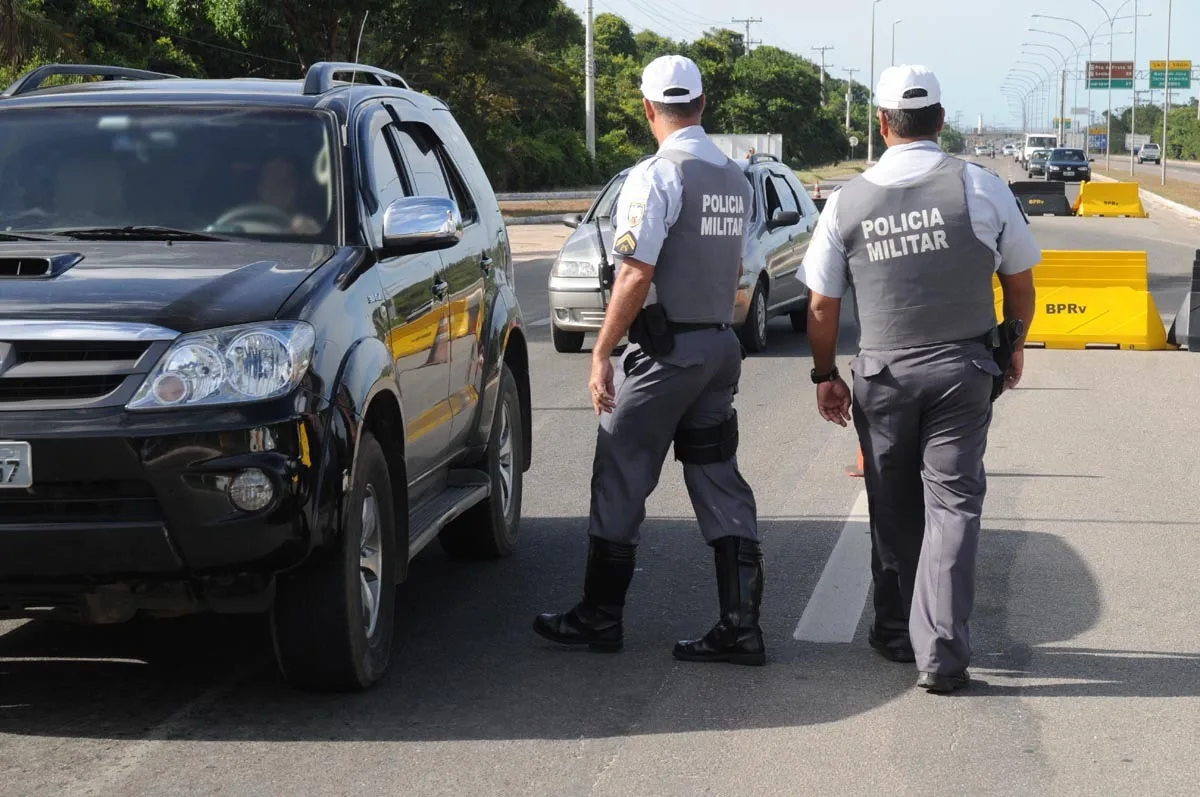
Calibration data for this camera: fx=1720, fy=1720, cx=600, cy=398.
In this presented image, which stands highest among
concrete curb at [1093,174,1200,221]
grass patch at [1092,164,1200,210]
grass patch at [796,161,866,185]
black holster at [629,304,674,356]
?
black holster at [629,304,674,356]

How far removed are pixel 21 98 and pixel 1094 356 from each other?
1101cm

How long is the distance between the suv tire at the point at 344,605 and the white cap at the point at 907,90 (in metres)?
1.91

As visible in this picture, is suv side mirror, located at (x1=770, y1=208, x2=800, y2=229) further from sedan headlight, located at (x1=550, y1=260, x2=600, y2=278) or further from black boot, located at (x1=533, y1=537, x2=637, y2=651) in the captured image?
black boot, located at (x1=533, y1=537, x2=637, y2=651)

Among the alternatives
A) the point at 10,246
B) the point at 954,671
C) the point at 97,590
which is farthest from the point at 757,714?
the point at 10,246

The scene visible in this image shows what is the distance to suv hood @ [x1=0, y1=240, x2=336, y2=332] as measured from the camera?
455 cm

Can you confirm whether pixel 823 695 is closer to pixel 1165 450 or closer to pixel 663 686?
pixel 663 686

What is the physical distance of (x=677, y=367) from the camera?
216 inches

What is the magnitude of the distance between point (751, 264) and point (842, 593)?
8.68 metres

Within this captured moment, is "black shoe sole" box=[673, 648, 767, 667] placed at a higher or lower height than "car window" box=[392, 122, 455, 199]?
lower

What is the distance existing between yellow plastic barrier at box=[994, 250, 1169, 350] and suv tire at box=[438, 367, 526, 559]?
30.5 ft

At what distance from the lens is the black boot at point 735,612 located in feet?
18.2

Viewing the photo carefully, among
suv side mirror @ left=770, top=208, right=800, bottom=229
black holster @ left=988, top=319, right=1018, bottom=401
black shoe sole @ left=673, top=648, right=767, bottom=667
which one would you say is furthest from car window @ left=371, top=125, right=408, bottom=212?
suv side mirror @ left=770, top=208, right=800, bottom=229

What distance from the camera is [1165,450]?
32.9 feet

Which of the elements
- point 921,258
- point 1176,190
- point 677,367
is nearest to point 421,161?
point 677,367
